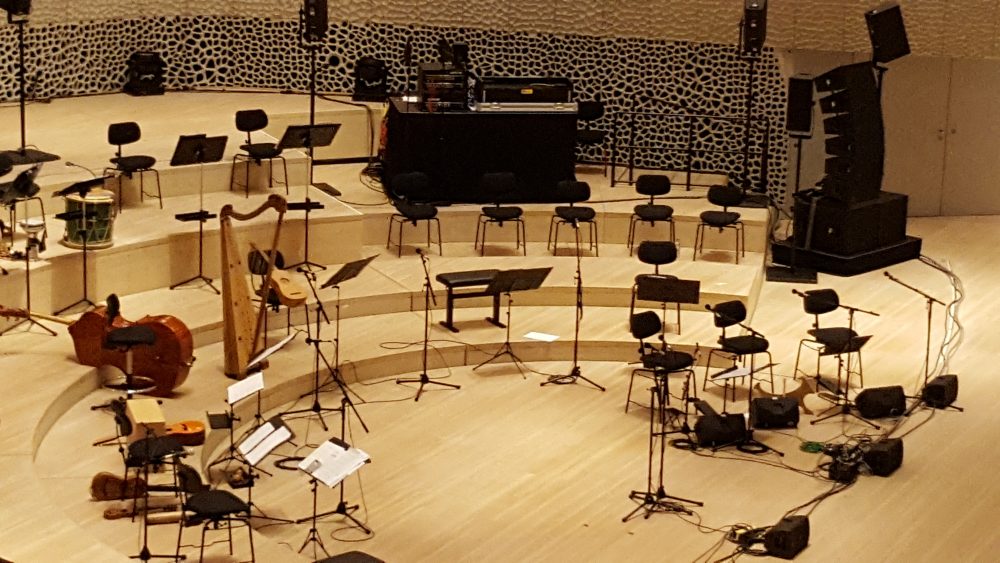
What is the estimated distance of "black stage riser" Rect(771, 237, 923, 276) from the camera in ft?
43.5

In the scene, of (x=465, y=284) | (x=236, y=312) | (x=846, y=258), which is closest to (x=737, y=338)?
(x=465, y=284)

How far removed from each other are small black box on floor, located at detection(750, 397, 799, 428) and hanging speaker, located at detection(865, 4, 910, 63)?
4174 mm

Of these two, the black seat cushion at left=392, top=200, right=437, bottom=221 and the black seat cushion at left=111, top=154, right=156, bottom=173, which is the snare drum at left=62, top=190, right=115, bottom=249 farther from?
the black seat cushion at left=392, top=200, right=437, bottom=221

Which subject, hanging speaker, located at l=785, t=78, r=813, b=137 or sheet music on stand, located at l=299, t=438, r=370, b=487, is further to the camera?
hanging speaker, located at l=785, t=78, r=813, b=137

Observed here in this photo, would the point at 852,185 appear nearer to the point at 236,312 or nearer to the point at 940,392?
the point at 940,392

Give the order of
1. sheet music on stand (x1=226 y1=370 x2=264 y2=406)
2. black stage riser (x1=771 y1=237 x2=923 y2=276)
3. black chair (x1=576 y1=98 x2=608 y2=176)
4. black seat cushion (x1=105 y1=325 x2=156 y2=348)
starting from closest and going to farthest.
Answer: sheet music on stand (x1=226 y1=370 x2=264 y2=406), black seat cushion (x1=105 y1=325 x2=156 y2=348), black stage riser (x1=771 y1=237 x2=923 y2=276), black chair (x1=576 y1=98 x2=608 y2=176)

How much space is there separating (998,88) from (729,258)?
12.6 ft

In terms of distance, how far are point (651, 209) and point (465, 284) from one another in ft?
7.78

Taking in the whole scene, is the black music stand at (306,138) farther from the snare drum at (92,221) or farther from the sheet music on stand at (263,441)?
the sheet music on stand at (263,441)

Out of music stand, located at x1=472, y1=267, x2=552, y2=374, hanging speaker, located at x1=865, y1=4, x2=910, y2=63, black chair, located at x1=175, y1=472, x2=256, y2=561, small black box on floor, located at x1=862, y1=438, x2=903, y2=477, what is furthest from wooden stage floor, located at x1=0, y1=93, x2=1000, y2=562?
hanging speaker, located at x1=865, y1=4, x2=910, y2=63

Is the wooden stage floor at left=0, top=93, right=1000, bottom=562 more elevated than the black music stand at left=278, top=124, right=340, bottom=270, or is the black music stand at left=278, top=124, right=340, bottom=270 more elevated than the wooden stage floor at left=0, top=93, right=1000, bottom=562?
the black music stand at left=278, top=124, right=340, bottom=270

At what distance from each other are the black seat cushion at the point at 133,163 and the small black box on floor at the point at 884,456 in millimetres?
6156

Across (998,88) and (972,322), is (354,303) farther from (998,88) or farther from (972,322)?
(998,88)

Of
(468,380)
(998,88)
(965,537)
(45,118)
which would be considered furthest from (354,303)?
(998,88)
